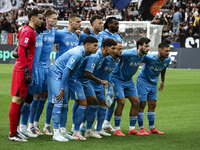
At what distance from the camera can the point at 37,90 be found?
9.02 meters

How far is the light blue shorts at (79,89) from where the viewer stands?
8469 millimetres

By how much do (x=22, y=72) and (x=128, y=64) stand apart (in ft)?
8.33

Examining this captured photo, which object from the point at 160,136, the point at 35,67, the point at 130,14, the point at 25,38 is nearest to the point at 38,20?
the point at 25,38

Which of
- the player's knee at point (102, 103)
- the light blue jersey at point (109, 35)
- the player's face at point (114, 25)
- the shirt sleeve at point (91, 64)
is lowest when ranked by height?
the player's knee at point (102, 103)

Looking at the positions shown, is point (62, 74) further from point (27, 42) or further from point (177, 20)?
point (177, 20)

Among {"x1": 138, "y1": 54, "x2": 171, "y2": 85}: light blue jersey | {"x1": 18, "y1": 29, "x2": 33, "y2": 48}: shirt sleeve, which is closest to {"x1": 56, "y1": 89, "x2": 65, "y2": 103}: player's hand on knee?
{"x1": 18, "y1": 29, "x2": 33, "y2": 48}: shirt sleeve

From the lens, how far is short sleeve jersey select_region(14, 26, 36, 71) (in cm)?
781

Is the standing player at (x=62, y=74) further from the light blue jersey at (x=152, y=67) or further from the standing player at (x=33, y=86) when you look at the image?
the light blue jersey at (x=152, y=67)

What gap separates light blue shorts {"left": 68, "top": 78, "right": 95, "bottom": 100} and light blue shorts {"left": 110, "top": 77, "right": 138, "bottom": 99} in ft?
2.49

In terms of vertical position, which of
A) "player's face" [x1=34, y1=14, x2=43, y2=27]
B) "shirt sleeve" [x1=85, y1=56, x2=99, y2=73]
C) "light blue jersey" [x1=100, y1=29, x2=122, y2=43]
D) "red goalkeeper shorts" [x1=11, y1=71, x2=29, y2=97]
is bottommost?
"red goalkeeper shorts" [x1=11, y1=71, x2=29, y2=97]

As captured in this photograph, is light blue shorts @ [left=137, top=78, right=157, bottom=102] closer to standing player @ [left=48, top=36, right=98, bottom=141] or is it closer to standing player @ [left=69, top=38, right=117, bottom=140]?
standing player @ [left=69, top=38, right=117, bottom=140]

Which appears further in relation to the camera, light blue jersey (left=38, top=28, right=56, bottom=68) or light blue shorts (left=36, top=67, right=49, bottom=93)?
light blue jersey (left=38, top=28, right=56, bottom=68)

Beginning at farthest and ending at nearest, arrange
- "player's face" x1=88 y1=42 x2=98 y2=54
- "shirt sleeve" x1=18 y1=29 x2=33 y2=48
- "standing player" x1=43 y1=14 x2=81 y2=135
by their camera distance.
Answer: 1. "standing player" x1=43 y1=14 x2=81 y2=135
2. "player's face" x1=88 y1=42 x2=98 y2=54
3. "shirt sleeve" x1=18 y1=29 x2=33 y2=48

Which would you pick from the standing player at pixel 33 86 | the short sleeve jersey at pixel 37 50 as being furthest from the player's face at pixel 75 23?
the short sleeve jersey at pixel 37 50
